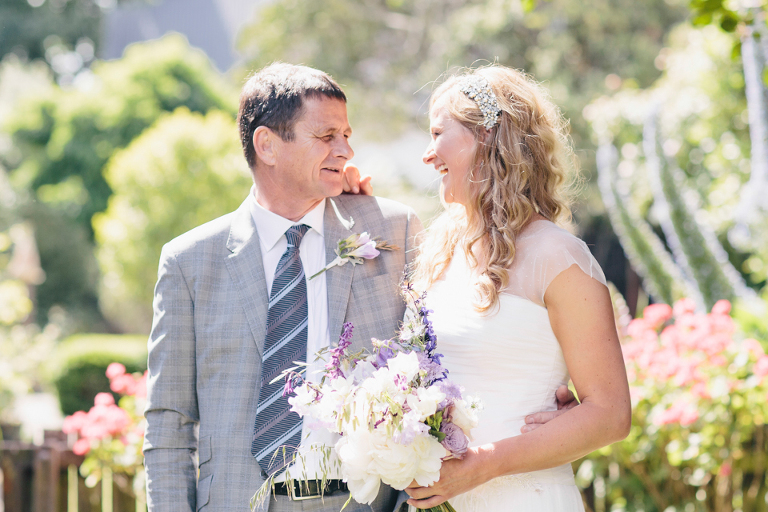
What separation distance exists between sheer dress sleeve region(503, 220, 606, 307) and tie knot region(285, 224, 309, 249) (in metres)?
0.78

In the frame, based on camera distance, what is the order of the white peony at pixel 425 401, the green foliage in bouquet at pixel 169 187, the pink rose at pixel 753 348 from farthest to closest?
the green foliage in bouquet at pixel 169 187, the pink rose at pixel 753 348, the white peony at pixel 425 401

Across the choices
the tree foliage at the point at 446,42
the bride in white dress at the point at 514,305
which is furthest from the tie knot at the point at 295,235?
the tree foliage at the point at 446,42

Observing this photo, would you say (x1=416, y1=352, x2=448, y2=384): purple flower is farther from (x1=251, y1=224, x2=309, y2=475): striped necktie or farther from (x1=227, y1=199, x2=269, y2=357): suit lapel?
(x1=227, y1=199, x2=269, y2=357): suit lapel

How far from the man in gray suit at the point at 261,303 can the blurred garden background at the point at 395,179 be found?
44 cm

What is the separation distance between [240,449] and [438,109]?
51.4 inches

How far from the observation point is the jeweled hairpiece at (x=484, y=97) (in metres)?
2.30

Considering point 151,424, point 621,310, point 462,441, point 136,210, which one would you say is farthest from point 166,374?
point 136,210

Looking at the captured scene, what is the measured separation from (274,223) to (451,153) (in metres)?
0.72

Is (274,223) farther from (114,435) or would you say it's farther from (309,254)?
(114,435)

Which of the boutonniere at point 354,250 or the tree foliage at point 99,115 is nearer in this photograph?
the boutonniere at point 354,250

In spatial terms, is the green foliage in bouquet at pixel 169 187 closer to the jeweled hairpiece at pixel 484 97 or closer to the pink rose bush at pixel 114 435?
the pink rose bush at pixel 114 435

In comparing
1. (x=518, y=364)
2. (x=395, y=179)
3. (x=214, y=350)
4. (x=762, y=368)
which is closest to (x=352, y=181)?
(x=214, y=350)

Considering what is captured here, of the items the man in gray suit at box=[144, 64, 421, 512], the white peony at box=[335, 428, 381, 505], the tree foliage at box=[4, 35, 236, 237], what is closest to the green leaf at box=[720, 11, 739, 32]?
the man in gray suit at box=[144, 64, 421, 512]

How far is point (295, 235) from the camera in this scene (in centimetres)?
257
